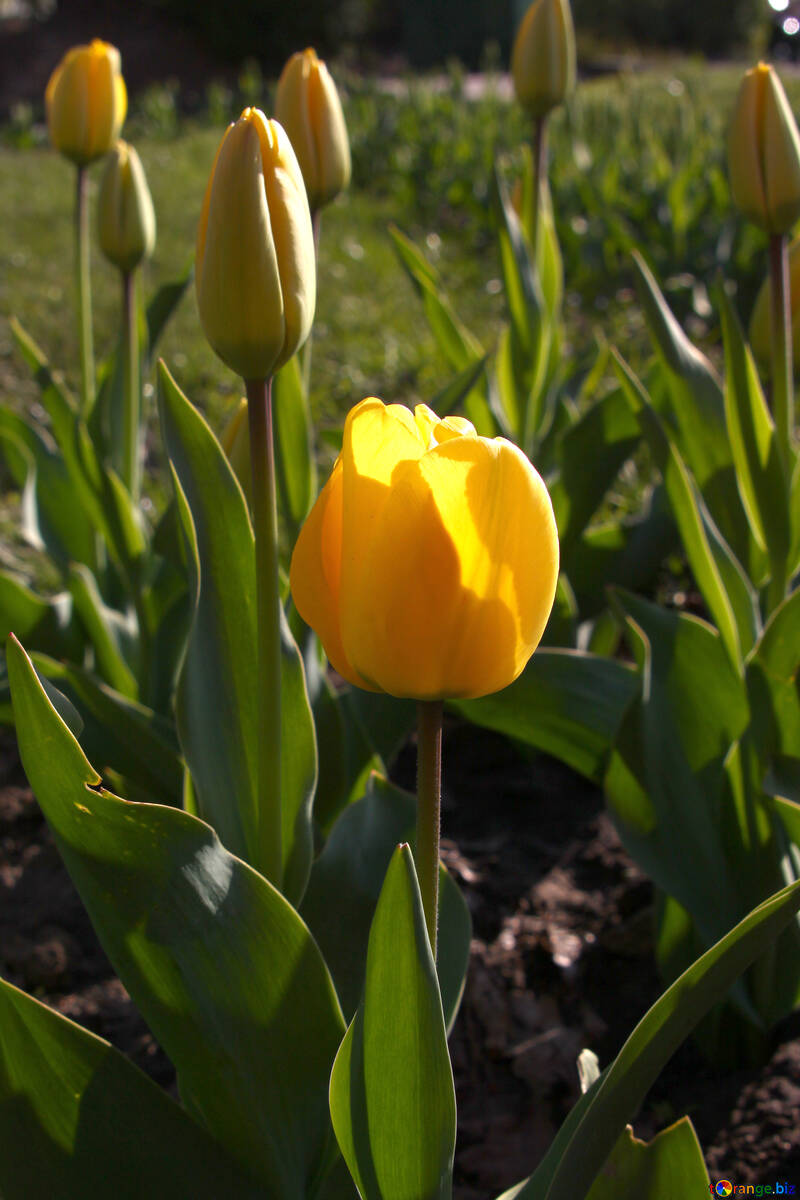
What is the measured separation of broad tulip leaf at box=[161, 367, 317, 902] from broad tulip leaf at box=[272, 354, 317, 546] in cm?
32

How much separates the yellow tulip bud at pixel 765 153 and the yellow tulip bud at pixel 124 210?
33.4 inches

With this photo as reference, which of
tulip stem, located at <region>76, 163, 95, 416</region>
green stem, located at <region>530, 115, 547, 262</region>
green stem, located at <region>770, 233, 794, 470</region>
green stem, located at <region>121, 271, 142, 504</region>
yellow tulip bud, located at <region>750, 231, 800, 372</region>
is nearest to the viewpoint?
green stem, located at <region>770, 233, 794, 470</region>

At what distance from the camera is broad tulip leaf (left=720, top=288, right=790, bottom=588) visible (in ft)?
4.75

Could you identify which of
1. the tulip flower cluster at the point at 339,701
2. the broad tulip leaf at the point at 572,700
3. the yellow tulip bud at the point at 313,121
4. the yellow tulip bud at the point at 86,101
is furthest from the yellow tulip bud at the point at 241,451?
the yellow tulip bud at the point at 86,101

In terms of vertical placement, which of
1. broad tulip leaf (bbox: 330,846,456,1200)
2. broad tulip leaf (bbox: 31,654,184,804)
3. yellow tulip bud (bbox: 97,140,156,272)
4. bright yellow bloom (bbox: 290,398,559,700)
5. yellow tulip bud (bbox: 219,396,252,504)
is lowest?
broad tulip leaf (bbox: 31,654,184,804)

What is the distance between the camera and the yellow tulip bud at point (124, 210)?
66.0 inches

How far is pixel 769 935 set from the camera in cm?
76

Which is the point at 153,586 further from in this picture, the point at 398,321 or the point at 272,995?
the point at 398,321

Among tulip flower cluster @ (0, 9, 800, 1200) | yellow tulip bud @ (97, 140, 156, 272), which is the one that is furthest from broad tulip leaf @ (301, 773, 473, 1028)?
yellow tulip bud @ (97, 140, 156, 272)

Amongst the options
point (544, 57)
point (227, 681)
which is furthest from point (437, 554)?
point (544, 57)

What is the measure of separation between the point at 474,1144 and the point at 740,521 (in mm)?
875

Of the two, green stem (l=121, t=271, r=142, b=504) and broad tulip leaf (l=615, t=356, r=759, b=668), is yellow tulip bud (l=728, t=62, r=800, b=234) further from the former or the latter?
green stem (l=121, t=271, r=142, b=504)

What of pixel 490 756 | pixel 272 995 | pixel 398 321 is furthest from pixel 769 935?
pixel 398 321

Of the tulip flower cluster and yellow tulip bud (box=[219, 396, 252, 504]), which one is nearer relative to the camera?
the tulip flower cluster
